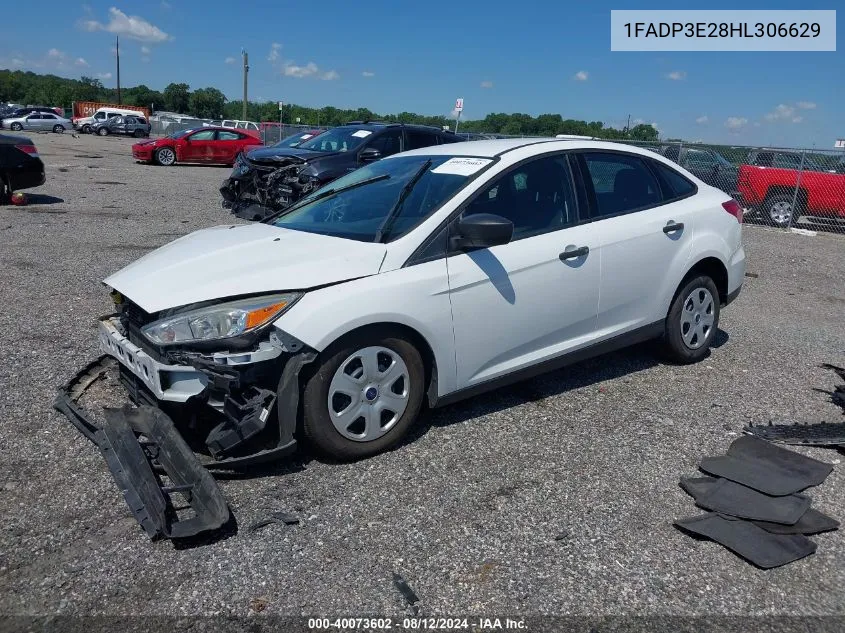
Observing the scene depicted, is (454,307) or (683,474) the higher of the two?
(454,307)

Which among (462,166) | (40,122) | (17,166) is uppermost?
(40,122)

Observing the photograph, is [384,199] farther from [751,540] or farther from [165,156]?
[165,156]

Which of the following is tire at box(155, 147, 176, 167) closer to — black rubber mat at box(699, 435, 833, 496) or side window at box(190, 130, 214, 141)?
side window at box(190, 130, 214, 141)

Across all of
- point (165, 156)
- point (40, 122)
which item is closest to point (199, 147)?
point (165, 156)

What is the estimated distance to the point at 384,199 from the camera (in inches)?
180

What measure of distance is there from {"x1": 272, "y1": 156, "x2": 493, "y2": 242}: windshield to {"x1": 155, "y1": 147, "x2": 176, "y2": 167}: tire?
2183cm

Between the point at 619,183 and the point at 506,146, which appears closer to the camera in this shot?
the point at 506,146

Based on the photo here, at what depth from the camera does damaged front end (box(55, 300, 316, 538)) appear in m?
3.37

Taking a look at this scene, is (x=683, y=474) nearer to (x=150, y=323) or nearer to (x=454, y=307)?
(x=454, y=307)

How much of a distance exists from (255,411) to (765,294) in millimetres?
7316

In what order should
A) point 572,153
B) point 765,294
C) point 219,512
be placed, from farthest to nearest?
point 765,294 → point 572,153 → point 219,512

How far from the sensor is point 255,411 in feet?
11.5

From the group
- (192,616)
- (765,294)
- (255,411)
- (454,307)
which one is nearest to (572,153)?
(454,307)

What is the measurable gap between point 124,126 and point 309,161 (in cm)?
4043
